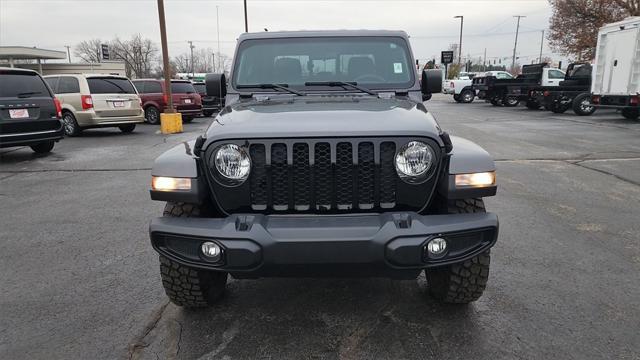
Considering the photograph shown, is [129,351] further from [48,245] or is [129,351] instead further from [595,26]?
[595,26]

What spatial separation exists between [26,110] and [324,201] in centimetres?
841

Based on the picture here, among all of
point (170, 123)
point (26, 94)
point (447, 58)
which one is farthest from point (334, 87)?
point (447, 58)

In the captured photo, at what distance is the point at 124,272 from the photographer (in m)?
3.75

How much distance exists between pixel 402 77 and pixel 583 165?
19.6ft

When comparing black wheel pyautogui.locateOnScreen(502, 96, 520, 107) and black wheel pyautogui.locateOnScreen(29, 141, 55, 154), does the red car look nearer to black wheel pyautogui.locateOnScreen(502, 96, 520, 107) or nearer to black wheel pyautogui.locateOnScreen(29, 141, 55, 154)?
black wheel pyautogui.locateOnScreen(29, 141, 55, 154)

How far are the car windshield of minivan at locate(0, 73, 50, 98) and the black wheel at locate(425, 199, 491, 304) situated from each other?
29.0 ft

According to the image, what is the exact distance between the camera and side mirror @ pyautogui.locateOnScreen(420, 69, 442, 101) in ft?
13.3

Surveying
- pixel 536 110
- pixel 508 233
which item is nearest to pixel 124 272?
pixel 508 233

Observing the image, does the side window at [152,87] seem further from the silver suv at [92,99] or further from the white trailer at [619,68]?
the white trailer at [619,68]

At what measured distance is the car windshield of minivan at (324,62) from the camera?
379 centimetres

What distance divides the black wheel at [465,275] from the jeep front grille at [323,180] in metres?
0.27

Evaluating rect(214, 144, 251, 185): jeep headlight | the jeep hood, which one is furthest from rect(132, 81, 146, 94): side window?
rect(214, 144, 251, 185): jeep headlight

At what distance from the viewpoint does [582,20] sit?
95.0 feet

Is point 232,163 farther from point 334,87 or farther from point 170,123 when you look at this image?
point 170,123
